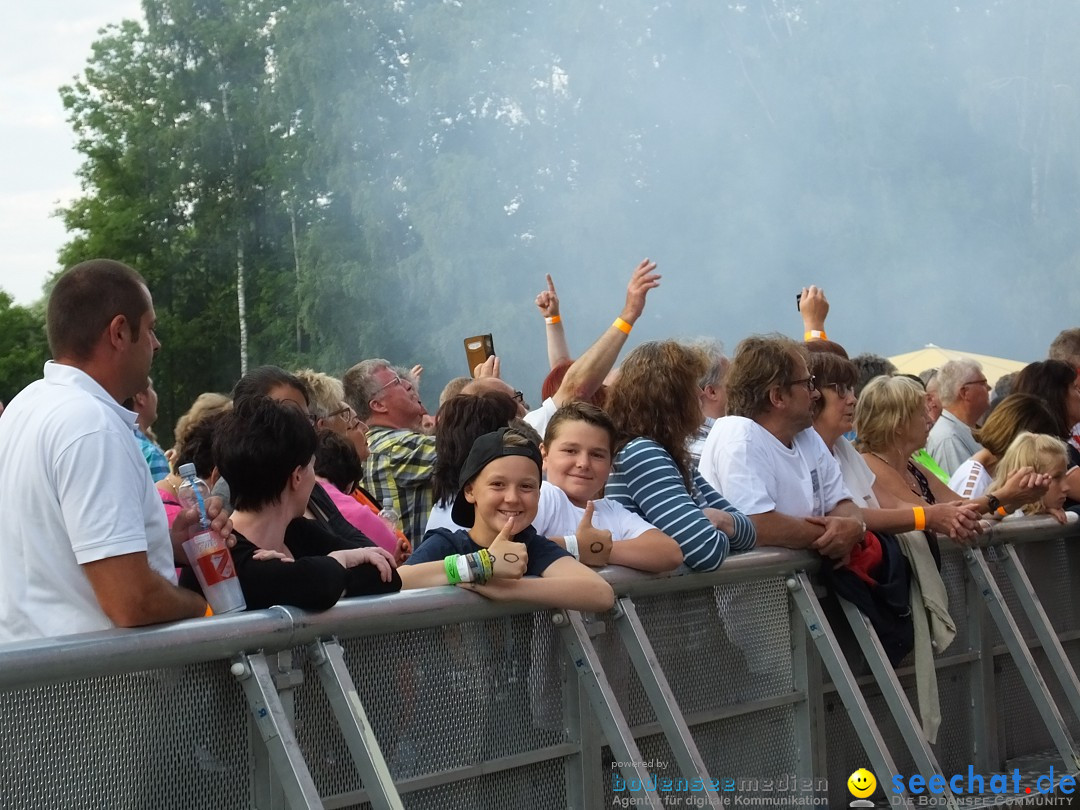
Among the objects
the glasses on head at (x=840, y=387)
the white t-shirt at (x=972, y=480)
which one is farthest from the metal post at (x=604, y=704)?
the white t-shirt at (x=972, y=480)

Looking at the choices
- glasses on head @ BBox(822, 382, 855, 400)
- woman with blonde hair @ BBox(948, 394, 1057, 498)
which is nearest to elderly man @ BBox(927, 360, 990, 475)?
woman with blonde hair @ BBox(948, 394, 1057, 498)

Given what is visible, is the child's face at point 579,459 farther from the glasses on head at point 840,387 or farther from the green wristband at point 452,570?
the glasses on head at point 840,387

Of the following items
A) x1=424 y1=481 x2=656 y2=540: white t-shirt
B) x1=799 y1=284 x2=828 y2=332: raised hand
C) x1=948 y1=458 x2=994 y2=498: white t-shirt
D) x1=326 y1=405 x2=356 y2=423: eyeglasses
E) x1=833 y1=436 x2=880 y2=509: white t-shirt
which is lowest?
x1=948 y1=458 x2=994 y2=498: white t-shirt

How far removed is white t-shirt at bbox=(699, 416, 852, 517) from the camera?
5078mm

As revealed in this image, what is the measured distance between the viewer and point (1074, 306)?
31984 mm

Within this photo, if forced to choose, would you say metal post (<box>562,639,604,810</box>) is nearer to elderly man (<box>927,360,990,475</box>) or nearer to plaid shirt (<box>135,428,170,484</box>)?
plaid shirt (<box>135,428,170,484</box>)

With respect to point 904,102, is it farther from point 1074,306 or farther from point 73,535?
point 73,535

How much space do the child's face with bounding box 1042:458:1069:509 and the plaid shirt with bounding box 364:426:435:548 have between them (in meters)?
2.71

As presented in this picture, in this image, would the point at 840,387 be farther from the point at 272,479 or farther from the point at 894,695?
the point at 272,479

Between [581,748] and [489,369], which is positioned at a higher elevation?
[489,369]

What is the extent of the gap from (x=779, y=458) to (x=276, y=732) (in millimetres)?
2689

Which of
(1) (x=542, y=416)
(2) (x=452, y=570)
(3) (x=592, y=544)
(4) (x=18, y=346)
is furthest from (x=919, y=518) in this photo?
(4) (x=18, y=346)

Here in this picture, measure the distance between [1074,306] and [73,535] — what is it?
31.8 metres

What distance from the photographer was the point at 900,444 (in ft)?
19.8
